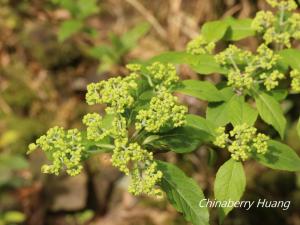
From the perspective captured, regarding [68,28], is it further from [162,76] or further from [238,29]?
[162,76]

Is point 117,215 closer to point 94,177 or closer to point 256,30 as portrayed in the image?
point 94,177

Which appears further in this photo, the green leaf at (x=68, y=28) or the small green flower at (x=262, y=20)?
the green leaf at (x=68, y=28)

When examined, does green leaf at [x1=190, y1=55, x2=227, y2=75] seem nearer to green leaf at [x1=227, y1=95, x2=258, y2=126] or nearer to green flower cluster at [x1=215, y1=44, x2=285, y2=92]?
green flower cluster at [x1=215, y1=44, x2=285, y2=92]

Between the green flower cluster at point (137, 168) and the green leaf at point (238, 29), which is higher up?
the green leaf at point (238, 29)

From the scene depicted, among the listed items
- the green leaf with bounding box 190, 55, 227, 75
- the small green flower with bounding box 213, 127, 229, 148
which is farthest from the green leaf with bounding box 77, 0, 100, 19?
the small green flower with bounding box 213, 127, 229, 148

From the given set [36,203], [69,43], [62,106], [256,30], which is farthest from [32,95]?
[256,30]

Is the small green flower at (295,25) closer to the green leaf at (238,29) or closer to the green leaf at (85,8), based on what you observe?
the green leaf at (238,29)

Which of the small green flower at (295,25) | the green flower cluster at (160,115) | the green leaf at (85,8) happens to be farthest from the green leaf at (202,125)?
the green leaf at (85,8)
